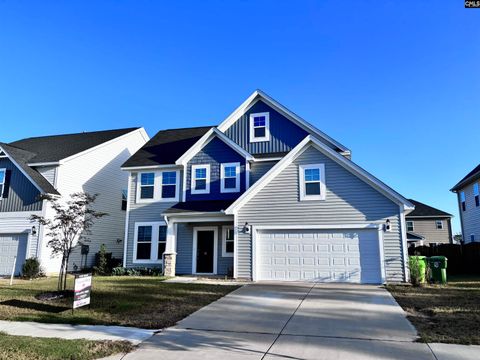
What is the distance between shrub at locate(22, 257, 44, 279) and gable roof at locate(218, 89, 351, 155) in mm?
11516

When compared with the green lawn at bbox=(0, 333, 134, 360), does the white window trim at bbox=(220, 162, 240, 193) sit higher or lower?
higher

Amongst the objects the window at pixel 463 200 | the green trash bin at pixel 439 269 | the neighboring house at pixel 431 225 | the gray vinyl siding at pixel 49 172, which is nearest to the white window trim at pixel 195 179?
the gray vinyl siding at pixel 49 172

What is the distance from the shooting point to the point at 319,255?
15531mm

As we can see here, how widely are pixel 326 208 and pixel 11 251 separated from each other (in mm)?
16521

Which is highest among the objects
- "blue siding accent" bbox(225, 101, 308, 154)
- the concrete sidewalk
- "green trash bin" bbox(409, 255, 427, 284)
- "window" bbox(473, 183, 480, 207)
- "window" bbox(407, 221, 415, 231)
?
"blue siding accent" bbox(225, 101, 308, 154)

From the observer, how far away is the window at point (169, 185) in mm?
19844

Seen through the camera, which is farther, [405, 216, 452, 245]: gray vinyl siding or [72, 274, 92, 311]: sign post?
[405, 216, 452, 245]: gray vinyl siding

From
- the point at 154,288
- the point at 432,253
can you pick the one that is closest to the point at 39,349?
the point at 154,288

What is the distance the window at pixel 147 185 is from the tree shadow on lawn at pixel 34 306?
383 inches

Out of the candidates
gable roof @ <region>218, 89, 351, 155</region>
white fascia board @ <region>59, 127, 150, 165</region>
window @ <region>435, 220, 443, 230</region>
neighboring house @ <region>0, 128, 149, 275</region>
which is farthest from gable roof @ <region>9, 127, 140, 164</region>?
window @ <region>435, 220, 443, 230</region>

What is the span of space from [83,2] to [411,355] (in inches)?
653

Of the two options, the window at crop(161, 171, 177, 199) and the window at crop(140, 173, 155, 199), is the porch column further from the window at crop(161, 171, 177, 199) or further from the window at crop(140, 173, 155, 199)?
the window at crop(140, 173, 155, 199)

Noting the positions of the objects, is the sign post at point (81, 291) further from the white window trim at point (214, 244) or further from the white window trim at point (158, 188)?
the white window trim at point (158, 188)

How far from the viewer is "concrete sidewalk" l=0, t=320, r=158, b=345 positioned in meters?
7.18
